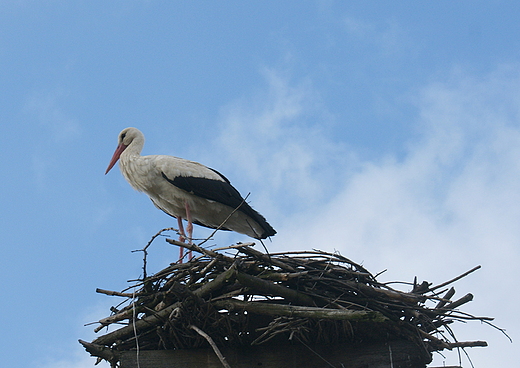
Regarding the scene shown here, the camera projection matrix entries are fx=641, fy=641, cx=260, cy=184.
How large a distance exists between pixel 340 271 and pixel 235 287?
0.63 meters

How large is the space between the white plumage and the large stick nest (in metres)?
1.73

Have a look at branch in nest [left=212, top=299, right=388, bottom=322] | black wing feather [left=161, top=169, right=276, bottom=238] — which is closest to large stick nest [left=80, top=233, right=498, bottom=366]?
branch in nest [left=212, top=299, right=388, bottom=322]

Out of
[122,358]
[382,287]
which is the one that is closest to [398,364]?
[382,287]

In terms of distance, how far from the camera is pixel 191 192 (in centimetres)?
538

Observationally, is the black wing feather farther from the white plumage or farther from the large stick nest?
the large stick nest

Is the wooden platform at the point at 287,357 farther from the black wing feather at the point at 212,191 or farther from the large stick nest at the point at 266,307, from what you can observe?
the black wing feather at the point at 212,191

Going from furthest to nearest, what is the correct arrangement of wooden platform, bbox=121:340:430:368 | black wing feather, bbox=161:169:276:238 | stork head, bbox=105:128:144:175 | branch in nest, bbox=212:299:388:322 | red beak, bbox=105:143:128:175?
red beak, bbox=105:143:128:175
stork head, bbox=105:128:144:175
black wing feather, bbox=161:169:276:238
wooden platform, bbox=121:340:430:368
branch in nest, bbox=212:299:388:322

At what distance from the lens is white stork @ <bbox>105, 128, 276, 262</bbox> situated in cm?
537

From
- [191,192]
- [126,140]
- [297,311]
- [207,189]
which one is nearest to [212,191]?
[207,189]

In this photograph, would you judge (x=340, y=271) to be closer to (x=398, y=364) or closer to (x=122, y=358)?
(x=398, y=364)

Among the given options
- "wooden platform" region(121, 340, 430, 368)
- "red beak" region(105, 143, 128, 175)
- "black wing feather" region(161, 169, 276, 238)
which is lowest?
"wooden platform" region(121, 340, 430, 368)

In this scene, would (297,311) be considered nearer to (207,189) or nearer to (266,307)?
(266,307)

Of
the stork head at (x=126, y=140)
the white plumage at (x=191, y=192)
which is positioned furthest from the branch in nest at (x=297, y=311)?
the stork head at (x=126, y=140)

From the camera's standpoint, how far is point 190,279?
3531 millimetres
